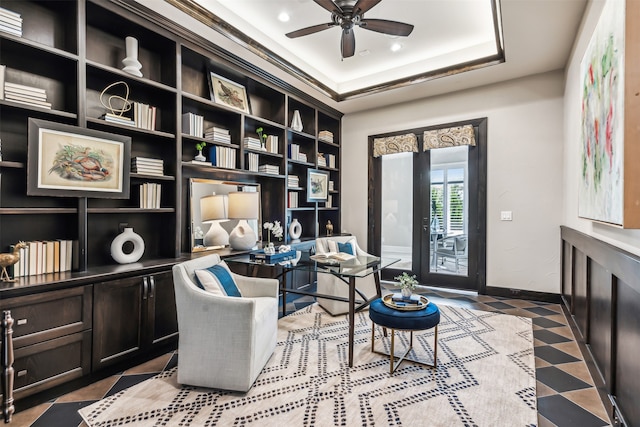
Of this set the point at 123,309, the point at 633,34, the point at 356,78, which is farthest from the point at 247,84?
the point at 633,34

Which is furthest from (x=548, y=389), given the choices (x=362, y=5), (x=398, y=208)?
(x=398, y=208)

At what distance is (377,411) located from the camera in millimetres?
1942

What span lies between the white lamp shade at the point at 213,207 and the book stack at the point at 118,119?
1090mm

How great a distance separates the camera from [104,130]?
111 inches

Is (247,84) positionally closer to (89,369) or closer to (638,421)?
(89,369)

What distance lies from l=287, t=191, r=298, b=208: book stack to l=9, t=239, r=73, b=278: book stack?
2.85 m

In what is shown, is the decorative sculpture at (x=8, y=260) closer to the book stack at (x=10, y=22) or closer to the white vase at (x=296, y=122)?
the book stack at (x=10, y=22)

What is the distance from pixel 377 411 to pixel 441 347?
1.14 meters

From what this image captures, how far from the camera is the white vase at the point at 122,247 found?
2.71 m

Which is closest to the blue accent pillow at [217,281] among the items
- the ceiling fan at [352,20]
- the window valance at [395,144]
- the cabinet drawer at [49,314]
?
Answer: the cabinet drawer at [49,314]

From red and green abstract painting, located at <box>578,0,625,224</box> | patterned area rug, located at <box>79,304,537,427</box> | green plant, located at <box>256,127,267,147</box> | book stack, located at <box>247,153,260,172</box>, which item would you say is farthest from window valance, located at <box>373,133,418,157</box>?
patterned area rug, located at <box>79,304,537,427</box>

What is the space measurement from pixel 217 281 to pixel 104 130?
1732 millimetres

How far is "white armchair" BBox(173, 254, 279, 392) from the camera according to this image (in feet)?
6.97

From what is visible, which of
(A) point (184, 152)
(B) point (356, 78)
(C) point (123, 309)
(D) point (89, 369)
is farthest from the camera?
(B) point (356, 78)
